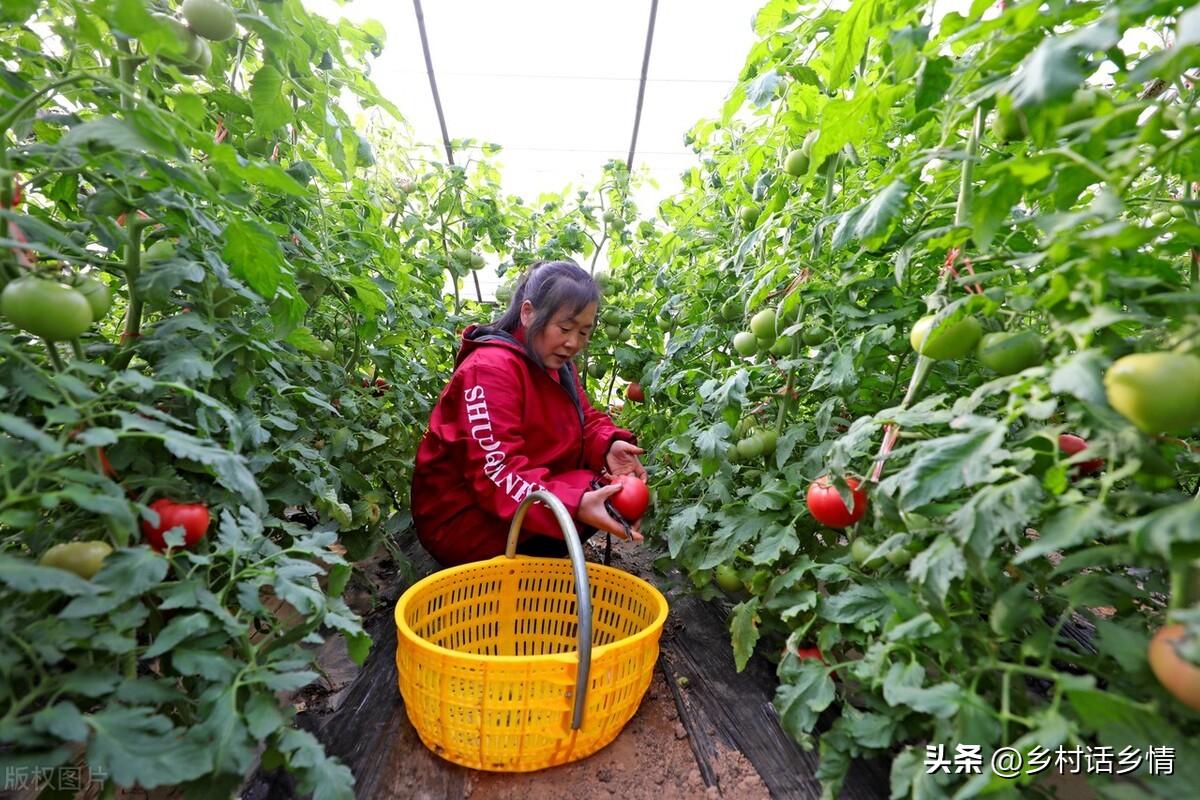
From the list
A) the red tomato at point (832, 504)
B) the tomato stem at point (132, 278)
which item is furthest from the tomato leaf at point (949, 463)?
the tomato stem at point (132, 278)

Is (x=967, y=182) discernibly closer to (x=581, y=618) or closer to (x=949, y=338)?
(x=949, y=338)

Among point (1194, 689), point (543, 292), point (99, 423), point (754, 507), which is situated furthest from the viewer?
point (543, 292)

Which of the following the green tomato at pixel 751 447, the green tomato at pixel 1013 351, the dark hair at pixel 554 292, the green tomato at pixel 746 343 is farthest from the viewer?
the dark hair at pixel 554 292

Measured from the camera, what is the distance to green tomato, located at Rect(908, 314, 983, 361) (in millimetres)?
873

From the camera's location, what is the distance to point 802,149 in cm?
145

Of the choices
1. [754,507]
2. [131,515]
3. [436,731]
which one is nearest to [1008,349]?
[754,507]

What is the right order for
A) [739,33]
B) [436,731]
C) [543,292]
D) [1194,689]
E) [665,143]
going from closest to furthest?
[1194,689] → [436,731] → [543,292] → [739,33] → [665,143]

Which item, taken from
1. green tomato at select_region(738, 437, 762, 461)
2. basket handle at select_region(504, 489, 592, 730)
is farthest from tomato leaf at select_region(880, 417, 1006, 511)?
green tomato at select_region(738, 437, 762, 461)

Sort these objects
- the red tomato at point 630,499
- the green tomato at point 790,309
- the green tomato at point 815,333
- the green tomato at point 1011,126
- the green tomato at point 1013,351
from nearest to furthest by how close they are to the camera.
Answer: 1. the green tomato at point 1013,351
2. the green tomato at point 1011,126
3. the green tomato at point 790,309
4. the green tomato at point 815,333
5. the red tomato at point 630,499

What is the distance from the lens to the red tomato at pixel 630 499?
1.67 m

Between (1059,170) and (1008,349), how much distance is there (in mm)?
224

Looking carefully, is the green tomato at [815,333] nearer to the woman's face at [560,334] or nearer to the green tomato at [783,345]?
the green tomato at [783,345]

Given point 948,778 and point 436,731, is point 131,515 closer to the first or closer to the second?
point 436,731

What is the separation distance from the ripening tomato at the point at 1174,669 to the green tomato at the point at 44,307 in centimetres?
127
